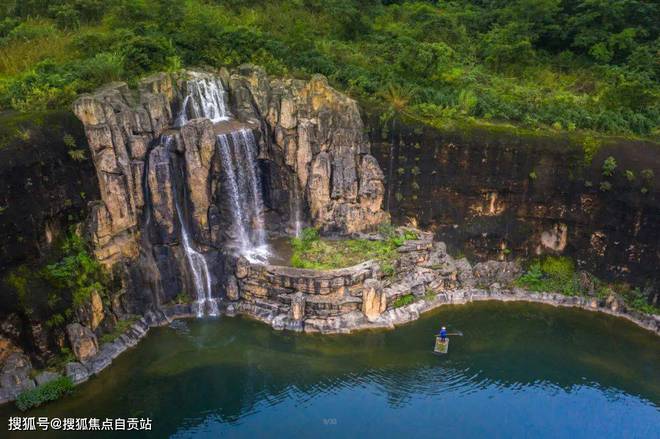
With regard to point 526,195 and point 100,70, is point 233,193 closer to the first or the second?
point 100,70

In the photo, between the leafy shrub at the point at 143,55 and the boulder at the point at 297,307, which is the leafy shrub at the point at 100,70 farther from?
the boulder at the point at 297,307

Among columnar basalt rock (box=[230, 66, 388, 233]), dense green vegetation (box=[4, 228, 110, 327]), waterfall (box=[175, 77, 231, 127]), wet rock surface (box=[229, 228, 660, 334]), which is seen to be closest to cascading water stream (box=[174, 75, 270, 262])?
waterfall (box=[175, 77, 231, 127])

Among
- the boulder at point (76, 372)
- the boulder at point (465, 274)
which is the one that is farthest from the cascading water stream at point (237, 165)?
the boulder at point (465, 274)

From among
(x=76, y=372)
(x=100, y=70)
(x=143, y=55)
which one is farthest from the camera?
(x=143, y=55)

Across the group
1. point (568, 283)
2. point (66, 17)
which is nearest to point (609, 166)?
point (568, 283)

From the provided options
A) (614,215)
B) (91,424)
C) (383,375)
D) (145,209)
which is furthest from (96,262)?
(614,215)

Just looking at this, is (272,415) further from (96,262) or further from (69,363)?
(96,262)

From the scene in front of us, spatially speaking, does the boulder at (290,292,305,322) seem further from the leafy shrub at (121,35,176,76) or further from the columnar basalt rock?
the leafy shrub at (121,35,176,76)
